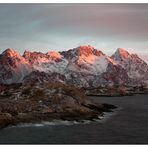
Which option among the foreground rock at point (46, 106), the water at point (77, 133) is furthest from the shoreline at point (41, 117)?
the water at point (77, 133)

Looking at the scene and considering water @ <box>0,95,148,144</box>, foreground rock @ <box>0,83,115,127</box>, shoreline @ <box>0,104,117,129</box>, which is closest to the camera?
water @ <box>0,95,148,144</box>

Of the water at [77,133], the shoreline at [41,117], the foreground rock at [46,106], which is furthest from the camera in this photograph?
the foreground rock at [46,106]

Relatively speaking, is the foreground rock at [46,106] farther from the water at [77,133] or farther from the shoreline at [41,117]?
the water at [77,133]

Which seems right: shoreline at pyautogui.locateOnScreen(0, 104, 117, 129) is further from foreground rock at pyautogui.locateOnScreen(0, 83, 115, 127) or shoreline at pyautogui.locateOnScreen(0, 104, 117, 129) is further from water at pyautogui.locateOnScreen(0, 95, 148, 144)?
water at pyautogui.locateOnScreen(0, 95, 148, 144)

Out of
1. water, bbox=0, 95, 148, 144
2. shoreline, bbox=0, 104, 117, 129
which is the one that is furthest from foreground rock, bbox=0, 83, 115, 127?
water, bbox=0, 95, 148, 144

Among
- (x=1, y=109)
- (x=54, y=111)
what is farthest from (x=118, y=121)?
(x=1, y=109)

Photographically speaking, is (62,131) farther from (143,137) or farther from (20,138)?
(143,137)

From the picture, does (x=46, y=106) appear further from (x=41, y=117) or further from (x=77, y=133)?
(x=77, y=133)

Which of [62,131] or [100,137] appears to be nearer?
[100,137]
